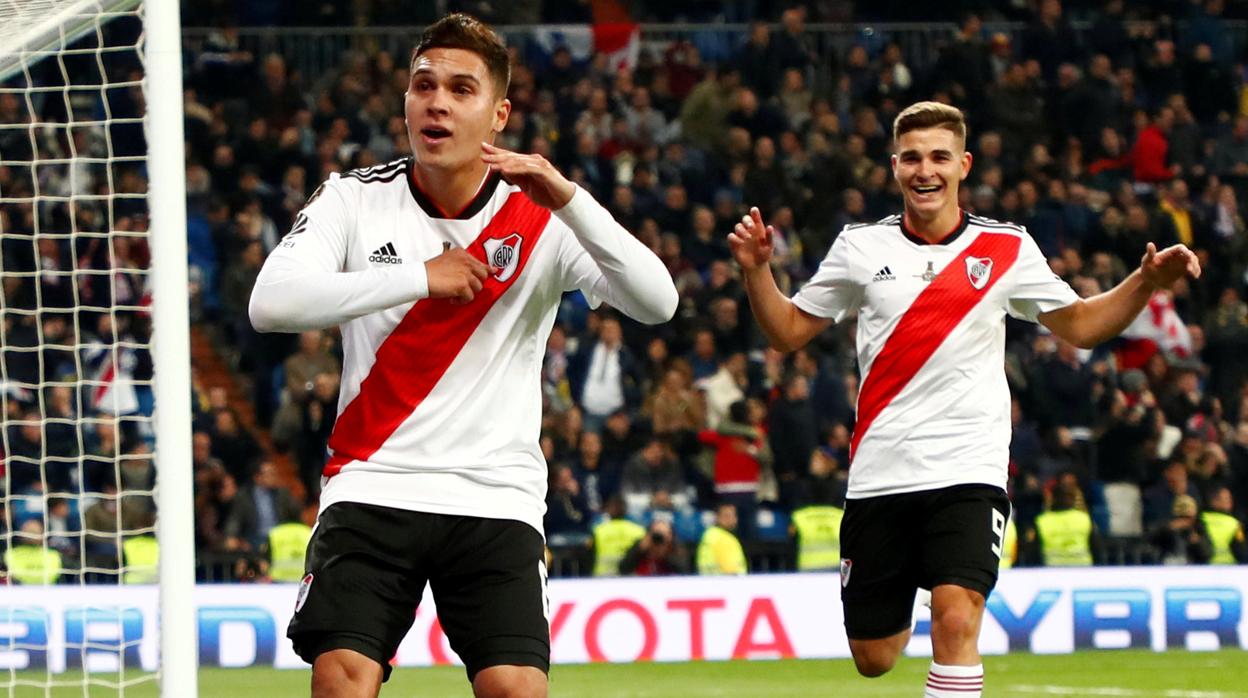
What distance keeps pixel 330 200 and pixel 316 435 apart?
1091cm

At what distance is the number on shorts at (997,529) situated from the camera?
23.0 feet

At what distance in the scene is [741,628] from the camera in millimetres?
13766

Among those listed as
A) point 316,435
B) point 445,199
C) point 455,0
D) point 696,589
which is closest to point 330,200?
point 445,199

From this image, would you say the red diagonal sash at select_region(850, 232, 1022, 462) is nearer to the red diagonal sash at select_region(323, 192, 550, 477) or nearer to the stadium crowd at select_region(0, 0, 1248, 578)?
the red diagonal sash at select_region(323, 192, 550, 477)

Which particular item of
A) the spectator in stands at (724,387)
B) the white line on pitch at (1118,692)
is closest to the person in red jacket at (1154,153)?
the spectator in stands at (724,387)

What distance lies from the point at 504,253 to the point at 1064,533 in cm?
1096

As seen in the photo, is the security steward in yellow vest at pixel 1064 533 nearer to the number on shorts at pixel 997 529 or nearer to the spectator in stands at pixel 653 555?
the spectator in stands at pixel 653 555

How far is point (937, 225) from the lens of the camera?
7.42 m

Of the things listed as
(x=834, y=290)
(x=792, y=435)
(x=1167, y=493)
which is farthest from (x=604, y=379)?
(x=834, y=290)

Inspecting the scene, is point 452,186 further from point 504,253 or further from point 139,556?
point 139,556

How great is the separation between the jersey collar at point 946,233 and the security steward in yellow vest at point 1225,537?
8.68 meters

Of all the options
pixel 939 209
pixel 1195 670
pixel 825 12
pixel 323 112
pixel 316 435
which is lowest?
pixel 1195 670

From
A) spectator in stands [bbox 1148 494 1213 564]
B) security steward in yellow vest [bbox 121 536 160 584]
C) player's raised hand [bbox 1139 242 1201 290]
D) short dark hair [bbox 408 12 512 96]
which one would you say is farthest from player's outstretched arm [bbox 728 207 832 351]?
spectator in stands [bbox 1148 494 1213 564]

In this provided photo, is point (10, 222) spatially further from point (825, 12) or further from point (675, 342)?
point (825, 12)
